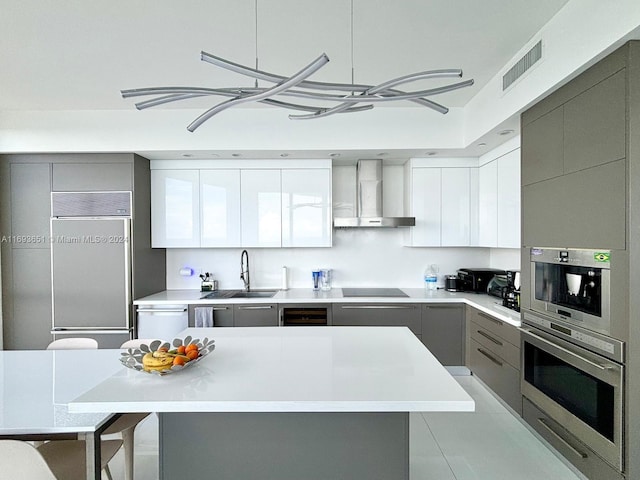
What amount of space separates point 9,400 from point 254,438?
3.48ft

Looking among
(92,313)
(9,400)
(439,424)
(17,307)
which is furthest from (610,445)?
(17,307)

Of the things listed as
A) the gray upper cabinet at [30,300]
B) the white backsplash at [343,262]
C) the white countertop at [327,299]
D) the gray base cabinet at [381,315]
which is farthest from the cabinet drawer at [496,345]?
the gray upper cabinet at [30,300]

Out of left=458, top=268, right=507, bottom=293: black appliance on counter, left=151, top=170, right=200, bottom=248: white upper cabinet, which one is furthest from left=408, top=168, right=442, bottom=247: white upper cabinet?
left=151, top=170, right=200, bottom=248: white upper cabinet

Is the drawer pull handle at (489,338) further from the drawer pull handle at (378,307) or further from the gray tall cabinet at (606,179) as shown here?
the gray tall cabinet at (606,179)

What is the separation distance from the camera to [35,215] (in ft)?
12.5

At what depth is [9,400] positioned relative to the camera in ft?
5.22

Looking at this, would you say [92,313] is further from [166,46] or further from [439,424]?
[439,424]

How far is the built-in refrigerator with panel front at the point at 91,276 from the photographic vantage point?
12.4 ft

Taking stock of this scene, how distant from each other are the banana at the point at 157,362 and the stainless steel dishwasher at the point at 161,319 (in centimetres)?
229

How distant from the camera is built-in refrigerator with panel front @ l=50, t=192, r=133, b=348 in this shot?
3770 millimetres

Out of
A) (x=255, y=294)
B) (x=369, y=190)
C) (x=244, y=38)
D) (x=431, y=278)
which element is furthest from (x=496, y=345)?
(x=244, y=38)

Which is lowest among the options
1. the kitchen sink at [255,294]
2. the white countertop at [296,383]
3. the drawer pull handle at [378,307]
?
the drawer pull handle at [378,307]

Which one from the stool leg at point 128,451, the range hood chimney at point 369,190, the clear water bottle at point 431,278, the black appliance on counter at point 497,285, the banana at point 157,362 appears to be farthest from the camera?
the clear water bottle at point 431,278

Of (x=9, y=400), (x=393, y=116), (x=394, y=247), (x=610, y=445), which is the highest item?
(x=393, y=116)
